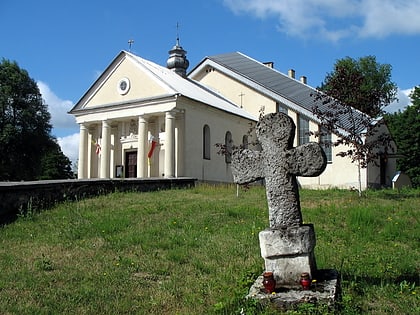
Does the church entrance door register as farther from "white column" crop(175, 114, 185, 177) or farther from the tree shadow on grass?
the tree shadow on grass

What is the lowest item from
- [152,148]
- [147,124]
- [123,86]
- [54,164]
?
[152,148]

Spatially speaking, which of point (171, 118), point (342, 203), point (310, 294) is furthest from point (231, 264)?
point (171, 118)

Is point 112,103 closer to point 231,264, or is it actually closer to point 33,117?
point 33,117

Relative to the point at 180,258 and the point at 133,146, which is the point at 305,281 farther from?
the point at 133,146

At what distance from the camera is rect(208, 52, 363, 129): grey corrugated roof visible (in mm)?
31203

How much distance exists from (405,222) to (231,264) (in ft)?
16.8

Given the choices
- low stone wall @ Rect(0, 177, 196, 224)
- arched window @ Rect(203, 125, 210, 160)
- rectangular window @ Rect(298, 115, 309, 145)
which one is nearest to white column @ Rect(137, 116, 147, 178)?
arched window @ Rect(203, 125, 210, 160)

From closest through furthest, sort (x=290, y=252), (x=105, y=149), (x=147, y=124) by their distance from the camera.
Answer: (x=290, y=252) < (x=147, y=124) < (x=105, y=149)

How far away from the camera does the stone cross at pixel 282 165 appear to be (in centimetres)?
550

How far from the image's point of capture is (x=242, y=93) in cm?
3388

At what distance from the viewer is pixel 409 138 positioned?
38.2m

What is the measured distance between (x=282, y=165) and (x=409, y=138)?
35.9 m

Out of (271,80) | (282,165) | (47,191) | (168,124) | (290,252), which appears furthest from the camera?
(271,80)

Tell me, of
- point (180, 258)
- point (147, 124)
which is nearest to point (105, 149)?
point (147, 124)
